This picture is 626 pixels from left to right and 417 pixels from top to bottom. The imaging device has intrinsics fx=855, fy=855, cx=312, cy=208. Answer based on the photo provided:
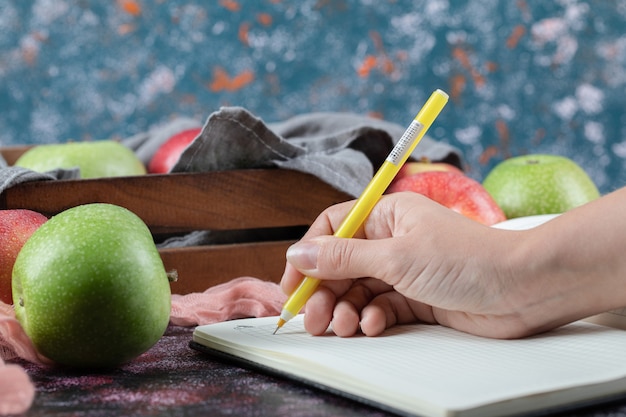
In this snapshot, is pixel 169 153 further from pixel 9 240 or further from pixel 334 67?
pixel 334 67

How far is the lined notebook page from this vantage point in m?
0.61

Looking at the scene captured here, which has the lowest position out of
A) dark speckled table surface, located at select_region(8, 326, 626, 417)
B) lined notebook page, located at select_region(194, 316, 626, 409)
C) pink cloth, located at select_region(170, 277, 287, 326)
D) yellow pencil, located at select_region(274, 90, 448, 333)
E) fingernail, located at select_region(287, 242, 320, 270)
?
pink cloth, located at select_region(170, 277, 287, 326)

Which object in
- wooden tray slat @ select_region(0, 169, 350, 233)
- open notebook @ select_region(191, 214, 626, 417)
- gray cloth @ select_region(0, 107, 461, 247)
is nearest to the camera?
open notebook @ select_region(191, 214, 626, 417)

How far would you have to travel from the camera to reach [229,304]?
1.06 metres

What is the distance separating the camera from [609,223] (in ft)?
2.34

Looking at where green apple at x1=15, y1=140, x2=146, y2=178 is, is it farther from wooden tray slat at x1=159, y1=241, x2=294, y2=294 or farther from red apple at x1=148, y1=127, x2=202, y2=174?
wooden tray slat at x1=159, y1=241, x2=294, y2=294

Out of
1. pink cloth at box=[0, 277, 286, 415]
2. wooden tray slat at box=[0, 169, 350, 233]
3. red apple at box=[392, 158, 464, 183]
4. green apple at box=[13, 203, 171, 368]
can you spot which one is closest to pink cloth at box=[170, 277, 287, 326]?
pink cloth at box=[0, 277, 286, 415]

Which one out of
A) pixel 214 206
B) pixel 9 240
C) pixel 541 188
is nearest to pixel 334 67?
pixel 541 188

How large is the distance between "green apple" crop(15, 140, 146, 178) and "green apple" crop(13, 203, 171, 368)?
60cm

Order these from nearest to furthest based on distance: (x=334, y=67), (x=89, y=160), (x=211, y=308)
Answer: (x=211, y=308) < (x=89, y=160) < (x=334, y=67)

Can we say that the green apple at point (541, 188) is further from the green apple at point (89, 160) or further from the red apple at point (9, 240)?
the red apple at point (9, 240)

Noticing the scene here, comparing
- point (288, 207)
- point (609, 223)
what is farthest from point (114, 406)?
point (288, 207)

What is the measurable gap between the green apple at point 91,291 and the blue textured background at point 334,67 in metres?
1.68

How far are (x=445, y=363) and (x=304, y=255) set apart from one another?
0.19m
